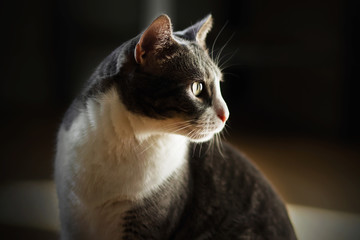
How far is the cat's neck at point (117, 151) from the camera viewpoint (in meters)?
1.38

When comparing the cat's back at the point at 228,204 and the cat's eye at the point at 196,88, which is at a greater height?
the cat's eye at the point at 196,88

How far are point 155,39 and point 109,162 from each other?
1.57 feet

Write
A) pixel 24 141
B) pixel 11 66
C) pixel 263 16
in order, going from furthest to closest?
pixel 263 16
pixel 11 66
pixel 24 141

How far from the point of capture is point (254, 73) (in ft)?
15.6

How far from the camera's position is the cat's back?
1.56 m

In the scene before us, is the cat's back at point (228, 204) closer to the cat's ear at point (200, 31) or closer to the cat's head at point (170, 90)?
the cat's head at point (170, 90)

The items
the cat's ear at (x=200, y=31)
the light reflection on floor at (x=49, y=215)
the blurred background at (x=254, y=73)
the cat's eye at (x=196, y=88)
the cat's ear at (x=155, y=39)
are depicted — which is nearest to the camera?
the cat's ear at (x=155, y=39)

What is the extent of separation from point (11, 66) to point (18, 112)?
57cm

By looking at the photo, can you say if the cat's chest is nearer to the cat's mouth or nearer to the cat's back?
the cat's mouth

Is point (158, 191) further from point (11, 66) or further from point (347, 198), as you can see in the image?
point (11, 66)

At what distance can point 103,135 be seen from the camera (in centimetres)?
139

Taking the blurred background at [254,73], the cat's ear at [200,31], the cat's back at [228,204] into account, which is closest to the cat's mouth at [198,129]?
the cat's back at [228,204]

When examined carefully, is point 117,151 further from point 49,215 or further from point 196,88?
point 49,215

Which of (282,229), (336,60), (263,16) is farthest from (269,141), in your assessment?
(282,229)
